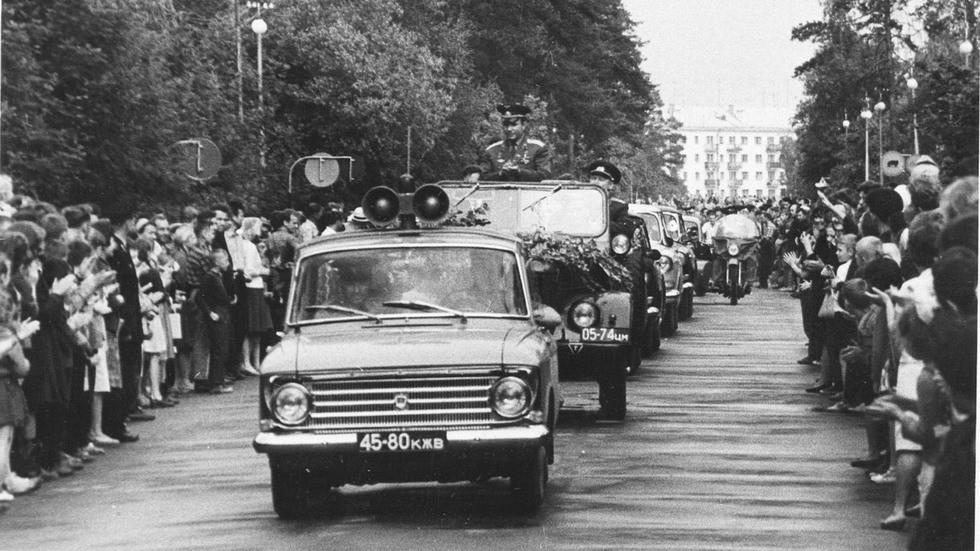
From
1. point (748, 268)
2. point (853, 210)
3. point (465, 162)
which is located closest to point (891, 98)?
point (465, 162)

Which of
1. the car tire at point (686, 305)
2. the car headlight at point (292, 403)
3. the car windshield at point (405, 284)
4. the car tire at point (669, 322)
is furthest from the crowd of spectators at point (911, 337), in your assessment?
the car tire at point (686, 305)

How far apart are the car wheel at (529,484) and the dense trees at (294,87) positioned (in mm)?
12722

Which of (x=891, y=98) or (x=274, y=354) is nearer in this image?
(x=274, y=354)

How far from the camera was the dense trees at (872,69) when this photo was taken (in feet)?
156

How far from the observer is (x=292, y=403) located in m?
11.8

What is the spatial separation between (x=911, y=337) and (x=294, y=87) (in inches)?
1912

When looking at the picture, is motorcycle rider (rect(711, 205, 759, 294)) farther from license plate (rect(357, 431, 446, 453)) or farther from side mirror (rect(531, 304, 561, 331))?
license plate (rect(357, 431, 446, 453))

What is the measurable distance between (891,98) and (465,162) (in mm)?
18664

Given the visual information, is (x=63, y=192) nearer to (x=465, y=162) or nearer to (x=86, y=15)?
(x=86, y=15)

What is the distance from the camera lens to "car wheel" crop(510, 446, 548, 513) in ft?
39.5

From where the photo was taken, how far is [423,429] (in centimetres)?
1168

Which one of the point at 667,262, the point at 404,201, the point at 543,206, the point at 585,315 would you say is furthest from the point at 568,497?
the point at 667,262

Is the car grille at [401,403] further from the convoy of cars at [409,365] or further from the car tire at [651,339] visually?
the car tire at [651,339]

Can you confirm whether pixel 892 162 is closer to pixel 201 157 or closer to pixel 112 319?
pixel 201 157
